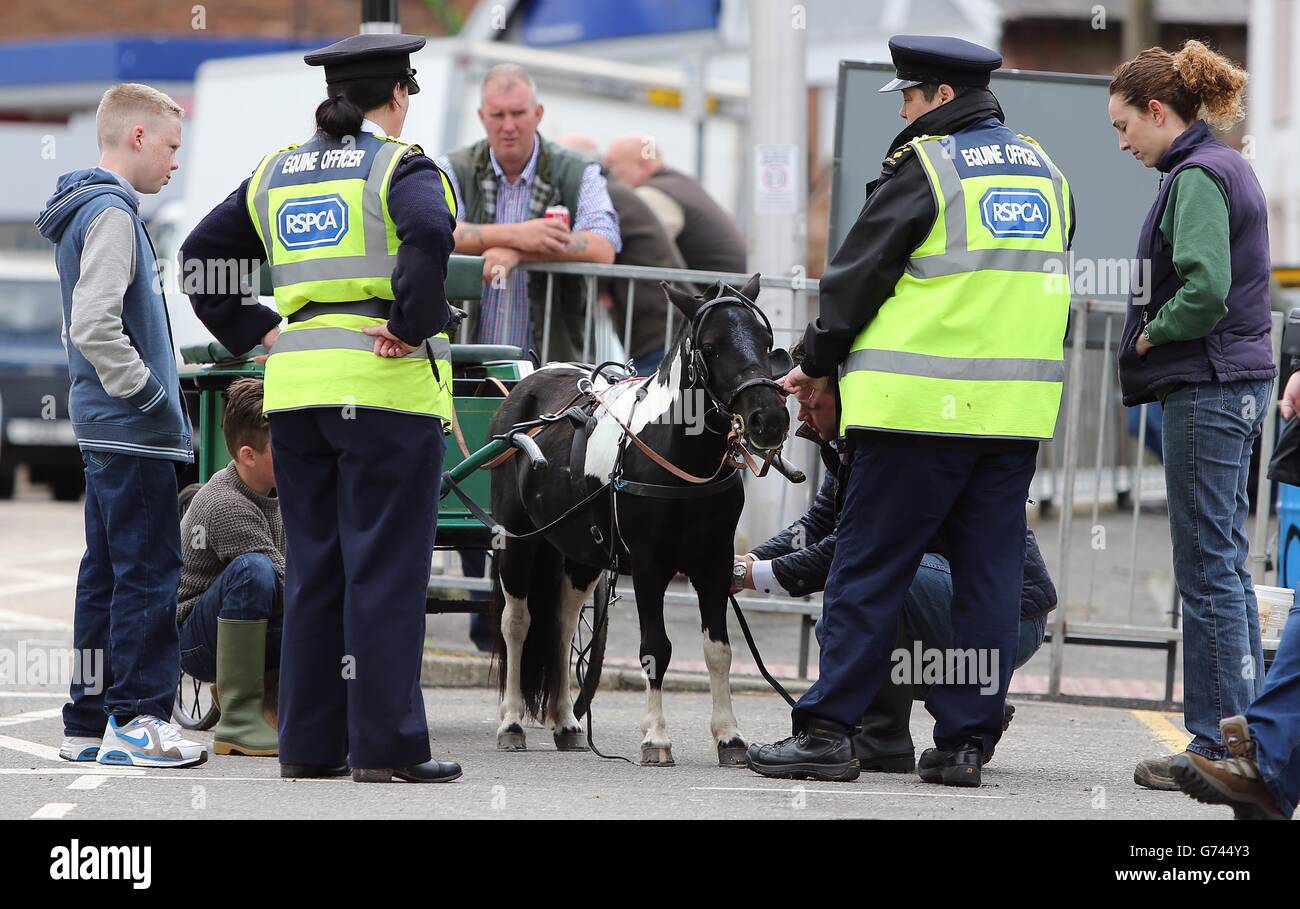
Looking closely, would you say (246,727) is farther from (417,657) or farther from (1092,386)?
→ (1092,386)

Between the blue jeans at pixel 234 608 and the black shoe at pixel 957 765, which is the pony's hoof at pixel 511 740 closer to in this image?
the blue jeans at pixel 234 608

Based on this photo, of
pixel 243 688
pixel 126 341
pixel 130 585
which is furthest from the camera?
pixel 243 688

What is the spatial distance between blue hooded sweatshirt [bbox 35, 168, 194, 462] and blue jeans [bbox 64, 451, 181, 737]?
0.08 meters

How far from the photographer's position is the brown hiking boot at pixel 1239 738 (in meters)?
4.97

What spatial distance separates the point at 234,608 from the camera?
21.5 ft

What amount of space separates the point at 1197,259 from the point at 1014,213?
25.5 inches

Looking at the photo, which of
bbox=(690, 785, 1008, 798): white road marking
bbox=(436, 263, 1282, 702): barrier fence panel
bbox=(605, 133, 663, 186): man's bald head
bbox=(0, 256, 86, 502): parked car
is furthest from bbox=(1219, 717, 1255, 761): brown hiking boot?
bbox=(0, 256, 86, 502): parked car

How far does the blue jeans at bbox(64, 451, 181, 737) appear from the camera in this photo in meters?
6.16

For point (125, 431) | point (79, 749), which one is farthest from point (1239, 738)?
point (79, 749)

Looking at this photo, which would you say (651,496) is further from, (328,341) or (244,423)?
(244,423)

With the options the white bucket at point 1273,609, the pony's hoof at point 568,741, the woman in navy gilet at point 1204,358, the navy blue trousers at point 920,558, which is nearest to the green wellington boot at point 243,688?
the pony's hoof at point 568,741
